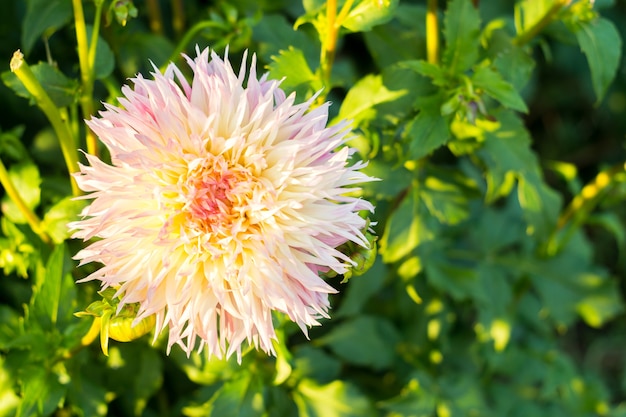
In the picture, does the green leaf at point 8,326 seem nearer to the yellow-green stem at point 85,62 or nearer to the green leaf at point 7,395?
the green leaf at point 7,395

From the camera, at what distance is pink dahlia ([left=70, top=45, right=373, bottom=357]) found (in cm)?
63

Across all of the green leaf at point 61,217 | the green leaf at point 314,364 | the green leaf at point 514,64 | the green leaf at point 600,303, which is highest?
the green leaf at point 61,217

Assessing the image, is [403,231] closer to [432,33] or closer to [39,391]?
[432,33]

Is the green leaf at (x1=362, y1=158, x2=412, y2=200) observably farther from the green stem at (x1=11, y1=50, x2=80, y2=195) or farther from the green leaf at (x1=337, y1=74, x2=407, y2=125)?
the green stem at (x1=11, y1=50, x2=80, y2=195)

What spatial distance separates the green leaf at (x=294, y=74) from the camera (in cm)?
79

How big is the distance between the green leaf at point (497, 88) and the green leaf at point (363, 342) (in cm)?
52

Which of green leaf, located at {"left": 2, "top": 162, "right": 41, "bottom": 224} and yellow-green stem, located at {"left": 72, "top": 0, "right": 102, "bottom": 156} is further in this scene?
green leaf, located at {"left": 2, "top": 162, "right": 41, "bottom": 224}

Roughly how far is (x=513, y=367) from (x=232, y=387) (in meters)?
0.63

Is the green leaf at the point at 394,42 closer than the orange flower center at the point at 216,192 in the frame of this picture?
No

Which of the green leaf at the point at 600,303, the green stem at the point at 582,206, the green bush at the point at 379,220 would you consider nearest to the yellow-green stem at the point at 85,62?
the green bush at the point at 379,220

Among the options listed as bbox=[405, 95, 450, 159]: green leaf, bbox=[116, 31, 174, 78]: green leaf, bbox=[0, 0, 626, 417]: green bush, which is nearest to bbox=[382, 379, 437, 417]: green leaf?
bbox=[0, 0, 626, 417]: green bush

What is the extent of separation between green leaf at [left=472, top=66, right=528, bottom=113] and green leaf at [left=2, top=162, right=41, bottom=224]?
58 cm

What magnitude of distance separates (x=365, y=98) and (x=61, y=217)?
409 mm

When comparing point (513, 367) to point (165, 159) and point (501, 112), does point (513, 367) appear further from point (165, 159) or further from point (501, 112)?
point (165, 159)
